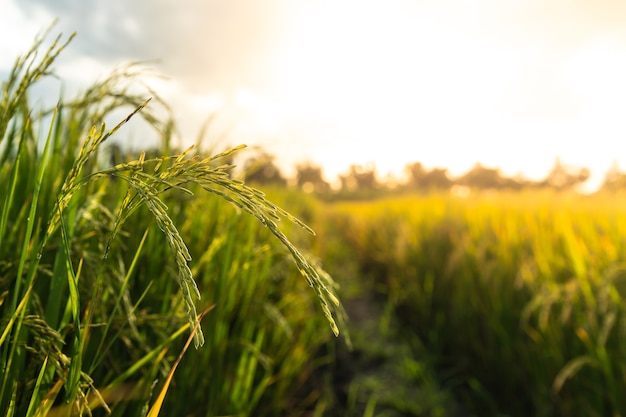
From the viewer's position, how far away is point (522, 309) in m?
2.54

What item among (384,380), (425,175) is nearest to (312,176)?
(425,175)

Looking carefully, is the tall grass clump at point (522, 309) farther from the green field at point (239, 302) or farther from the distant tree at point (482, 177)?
the distant tree at point (482, 177)

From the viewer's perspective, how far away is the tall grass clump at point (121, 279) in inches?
21.7

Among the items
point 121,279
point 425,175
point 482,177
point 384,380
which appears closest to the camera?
point 121,279

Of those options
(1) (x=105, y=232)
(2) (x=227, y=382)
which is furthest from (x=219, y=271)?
(1) (x=105, y=232)

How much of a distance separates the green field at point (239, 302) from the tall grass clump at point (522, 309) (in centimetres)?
1

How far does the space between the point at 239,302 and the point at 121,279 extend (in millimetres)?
967

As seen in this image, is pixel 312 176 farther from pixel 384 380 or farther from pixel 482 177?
pixel 384 380

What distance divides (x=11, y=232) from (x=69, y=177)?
57 cm

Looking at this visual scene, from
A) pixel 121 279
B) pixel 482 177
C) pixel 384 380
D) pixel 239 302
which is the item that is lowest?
pixel 384 380

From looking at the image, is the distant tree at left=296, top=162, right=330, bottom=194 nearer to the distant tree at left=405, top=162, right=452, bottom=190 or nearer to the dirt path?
the distant tree at left=405, top=162, right=452, bottom=190

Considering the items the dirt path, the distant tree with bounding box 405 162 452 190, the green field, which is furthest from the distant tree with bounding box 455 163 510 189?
the green field

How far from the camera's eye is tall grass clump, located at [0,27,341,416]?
0.55 m

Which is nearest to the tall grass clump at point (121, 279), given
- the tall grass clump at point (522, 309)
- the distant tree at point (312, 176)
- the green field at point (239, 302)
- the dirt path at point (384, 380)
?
the green field at point (239, 302)
